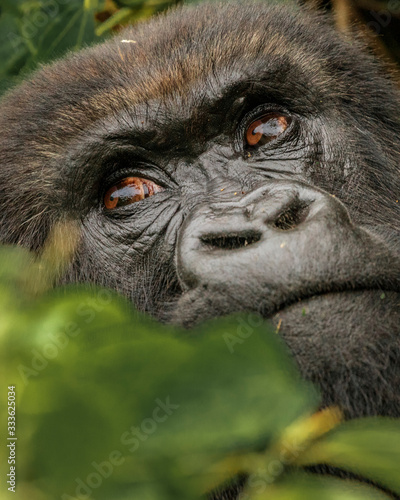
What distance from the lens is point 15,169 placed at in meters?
2.55

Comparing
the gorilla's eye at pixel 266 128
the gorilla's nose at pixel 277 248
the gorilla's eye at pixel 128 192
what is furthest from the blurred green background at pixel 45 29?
the gorilla's nose at pixel 277 248

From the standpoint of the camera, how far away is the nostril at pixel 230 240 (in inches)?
75.5

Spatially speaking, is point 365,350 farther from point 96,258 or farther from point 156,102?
point 156,102

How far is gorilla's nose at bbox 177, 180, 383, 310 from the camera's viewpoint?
178cm

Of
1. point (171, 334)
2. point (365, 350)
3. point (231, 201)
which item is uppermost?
point (171, 334)

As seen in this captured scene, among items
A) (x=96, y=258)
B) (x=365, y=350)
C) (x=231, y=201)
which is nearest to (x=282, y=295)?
(x=365, y=350)

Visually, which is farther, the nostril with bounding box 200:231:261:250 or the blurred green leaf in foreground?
the nostril with bounding box 200:231:261:250

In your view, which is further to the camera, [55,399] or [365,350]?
[365,350]

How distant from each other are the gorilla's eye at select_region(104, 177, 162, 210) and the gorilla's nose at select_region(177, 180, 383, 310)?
0.45m

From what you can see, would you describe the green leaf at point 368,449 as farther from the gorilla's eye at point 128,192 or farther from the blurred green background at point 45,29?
the blurred green background at point 45,29

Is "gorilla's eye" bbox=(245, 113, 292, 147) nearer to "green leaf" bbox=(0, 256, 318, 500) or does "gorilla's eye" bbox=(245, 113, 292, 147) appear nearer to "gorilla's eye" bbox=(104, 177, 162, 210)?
"gorilla's eye" bbox=(104, 177, 162, 210)

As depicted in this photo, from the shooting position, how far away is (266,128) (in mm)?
2568

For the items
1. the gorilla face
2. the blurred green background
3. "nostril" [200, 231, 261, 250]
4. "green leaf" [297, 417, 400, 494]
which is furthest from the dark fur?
"green leaf" [297, 417, 400, 494]

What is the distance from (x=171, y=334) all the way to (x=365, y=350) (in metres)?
1.12
